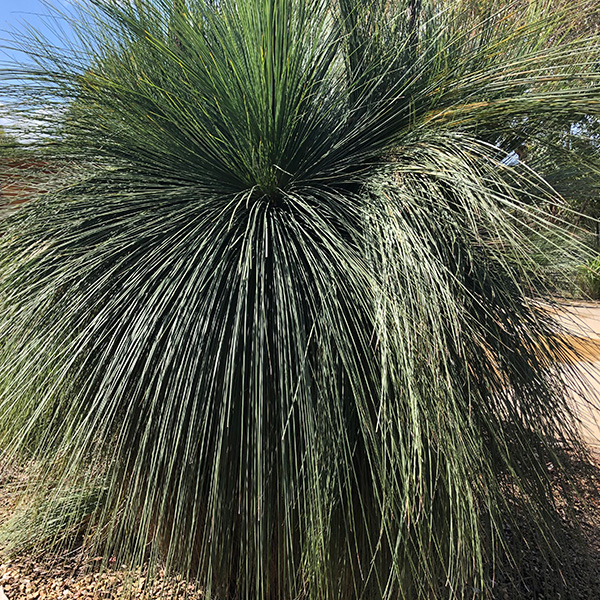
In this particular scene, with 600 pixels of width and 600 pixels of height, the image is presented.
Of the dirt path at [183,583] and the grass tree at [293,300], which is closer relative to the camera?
the grass tree at [293,300]

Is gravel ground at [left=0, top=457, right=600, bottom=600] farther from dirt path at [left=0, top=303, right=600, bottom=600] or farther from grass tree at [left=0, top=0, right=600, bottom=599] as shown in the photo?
grass tree at [left=0, top=0, right=600, bottom=599]

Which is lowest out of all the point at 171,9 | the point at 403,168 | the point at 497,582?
the point at 497,582

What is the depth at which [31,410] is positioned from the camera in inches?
53.2

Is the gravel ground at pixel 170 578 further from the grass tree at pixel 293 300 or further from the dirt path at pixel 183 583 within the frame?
the grass tree at pixel 293 300

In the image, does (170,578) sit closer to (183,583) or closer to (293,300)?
(183,583)

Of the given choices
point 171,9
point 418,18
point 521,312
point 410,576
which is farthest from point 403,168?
point 410,576

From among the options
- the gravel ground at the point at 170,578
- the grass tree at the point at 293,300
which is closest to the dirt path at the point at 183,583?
the gravel ground at the point at 170,578

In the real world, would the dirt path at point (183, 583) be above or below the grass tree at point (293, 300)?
below

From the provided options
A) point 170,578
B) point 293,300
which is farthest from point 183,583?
point 293,300

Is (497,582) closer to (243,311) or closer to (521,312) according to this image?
(521,312)

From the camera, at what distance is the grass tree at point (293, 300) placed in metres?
1.03

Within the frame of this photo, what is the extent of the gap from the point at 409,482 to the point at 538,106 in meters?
0.91

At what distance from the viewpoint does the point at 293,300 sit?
1.09 m

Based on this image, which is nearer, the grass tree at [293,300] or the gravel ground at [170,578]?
the grass tree at [293,300]
